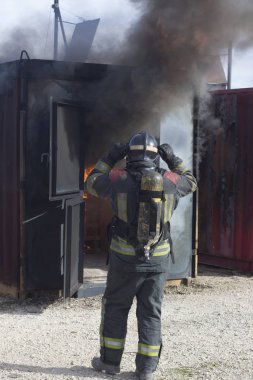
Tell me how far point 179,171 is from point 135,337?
1775 mm

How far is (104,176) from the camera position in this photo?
13.8 feet

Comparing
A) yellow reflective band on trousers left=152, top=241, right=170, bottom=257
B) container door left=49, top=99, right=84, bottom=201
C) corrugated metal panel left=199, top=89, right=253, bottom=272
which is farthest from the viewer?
corrugated metal panel left=199, top=89, right=253, bottom=272

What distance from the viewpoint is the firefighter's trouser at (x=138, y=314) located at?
4.12 m

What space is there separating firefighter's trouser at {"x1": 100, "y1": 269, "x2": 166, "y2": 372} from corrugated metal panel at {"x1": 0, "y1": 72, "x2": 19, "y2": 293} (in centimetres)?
236

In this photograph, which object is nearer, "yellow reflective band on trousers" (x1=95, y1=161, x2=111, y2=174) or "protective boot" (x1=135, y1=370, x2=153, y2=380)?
"protective boot" (x1=135, y1=370, x2=153, y2=380)

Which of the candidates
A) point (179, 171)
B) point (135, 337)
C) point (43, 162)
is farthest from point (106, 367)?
point (43, 162)

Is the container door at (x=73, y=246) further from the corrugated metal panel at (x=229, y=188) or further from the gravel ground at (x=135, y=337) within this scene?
the corrugated metal panel at (x=229, y=188)

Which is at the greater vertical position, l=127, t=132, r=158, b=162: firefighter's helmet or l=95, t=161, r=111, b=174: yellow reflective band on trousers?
l=127, t=132, r=158, b=162: firefighter's helmet

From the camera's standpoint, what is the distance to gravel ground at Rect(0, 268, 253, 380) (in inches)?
170

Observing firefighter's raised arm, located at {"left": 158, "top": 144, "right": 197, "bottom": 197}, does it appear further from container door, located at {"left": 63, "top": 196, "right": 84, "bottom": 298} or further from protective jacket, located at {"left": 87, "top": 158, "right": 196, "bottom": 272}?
container door, located at {"left": 63, "top": 196, "right": 84, "bottom": 298}

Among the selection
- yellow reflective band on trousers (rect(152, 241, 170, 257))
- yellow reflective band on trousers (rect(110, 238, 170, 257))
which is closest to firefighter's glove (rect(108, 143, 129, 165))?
yellow reflective band on trousers (rect(110, 238, 170, 257))

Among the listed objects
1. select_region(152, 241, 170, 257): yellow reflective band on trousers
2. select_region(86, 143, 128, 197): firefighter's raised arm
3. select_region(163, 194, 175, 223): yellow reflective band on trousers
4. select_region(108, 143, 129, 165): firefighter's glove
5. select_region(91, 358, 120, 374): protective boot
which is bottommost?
select_region(91, 358, 120, 374): protective boot

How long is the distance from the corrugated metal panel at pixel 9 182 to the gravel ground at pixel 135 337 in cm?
44

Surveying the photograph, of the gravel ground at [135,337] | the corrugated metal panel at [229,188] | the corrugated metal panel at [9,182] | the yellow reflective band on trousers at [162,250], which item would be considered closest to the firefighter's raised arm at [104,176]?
the yellow reflective band on trousers at [162,250]
